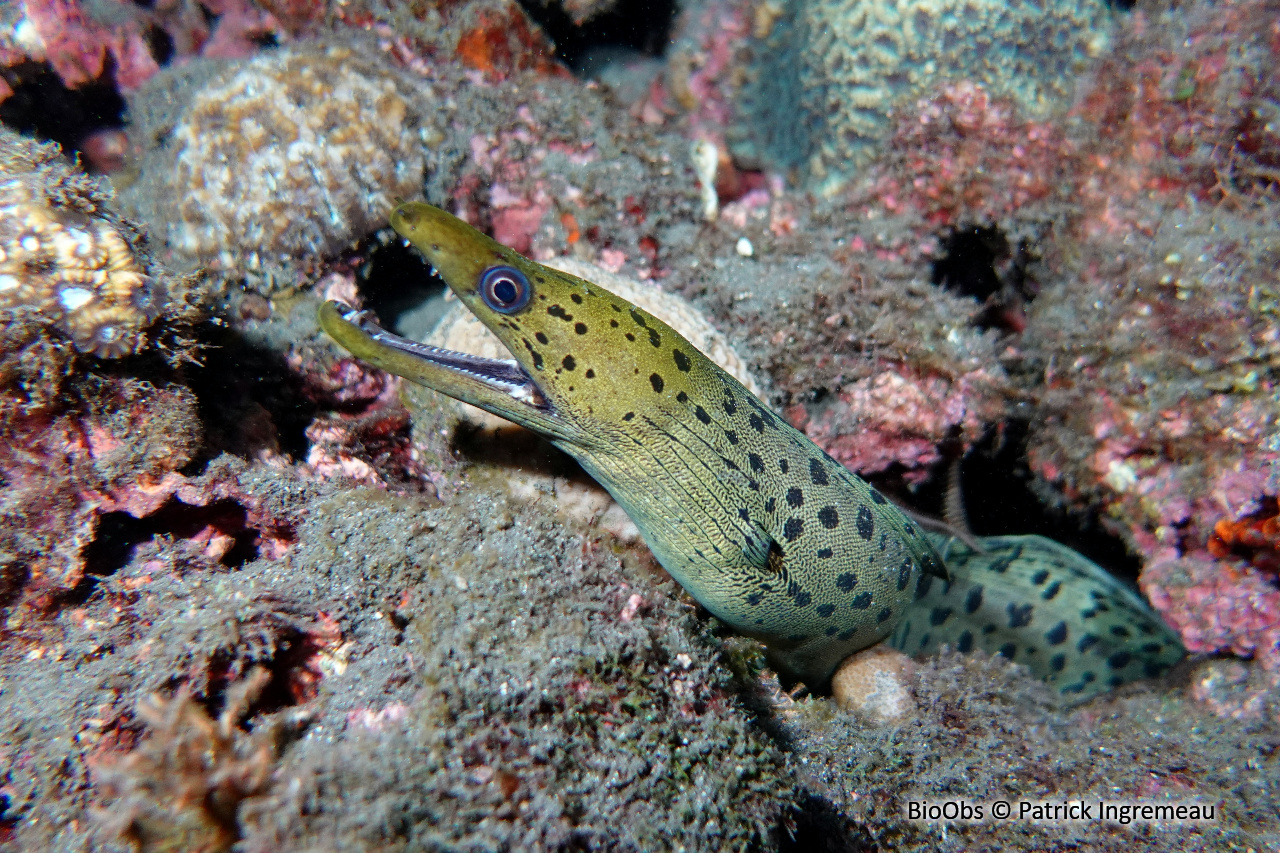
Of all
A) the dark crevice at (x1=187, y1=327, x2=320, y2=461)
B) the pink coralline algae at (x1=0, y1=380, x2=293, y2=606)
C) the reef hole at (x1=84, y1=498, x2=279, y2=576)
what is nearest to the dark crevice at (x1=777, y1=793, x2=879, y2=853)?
the pink coralline algae at (x1=0, y1=380, x2=293, y2=606)

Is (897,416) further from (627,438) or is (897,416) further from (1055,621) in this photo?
(627,438)

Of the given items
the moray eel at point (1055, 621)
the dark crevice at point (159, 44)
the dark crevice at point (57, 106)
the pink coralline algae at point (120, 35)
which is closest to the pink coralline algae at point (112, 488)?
the dark crevice at point (57, 106)

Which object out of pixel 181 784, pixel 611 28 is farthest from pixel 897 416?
pixel 611 28

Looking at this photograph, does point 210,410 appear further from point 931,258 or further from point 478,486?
point 931,258

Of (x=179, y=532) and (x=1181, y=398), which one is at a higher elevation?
(x=179, y=532)

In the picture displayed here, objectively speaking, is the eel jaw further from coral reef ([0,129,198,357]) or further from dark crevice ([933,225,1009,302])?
dark crevice ([933,225,1009,302])

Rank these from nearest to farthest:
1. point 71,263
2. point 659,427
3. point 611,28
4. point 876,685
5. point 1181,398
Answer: point 71,263
point 659,427
point 876,685
point 1181,398
point 611,28

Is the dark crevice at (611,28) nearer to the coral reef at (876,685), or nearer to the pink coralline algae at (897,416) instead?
the pink coralline algae at (897,416)
